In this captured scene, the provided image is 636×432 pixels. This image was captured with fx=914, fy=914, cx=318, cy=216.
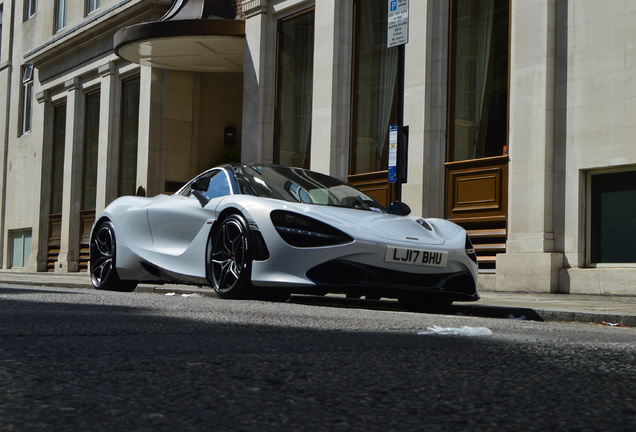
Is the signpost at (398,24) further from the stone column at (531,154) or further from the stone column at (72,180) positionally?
the stone column at (72,180)

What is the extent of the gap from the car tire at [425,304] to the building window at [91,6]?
23144mm

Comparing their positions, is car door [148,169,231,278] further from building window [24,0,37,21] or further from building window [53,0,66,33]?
building window [24,0,37,21]

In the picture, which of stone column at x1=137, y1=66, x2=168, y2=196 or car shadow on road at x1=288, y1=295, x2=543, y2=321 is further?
stone column at x1=137, y1=66, x2=168, y2=196

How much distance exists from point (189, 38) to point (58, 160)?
1190cm

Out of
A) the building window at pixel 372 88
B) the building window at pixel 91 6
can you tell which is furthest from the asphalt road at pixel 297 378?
the building window at pixel 91 6

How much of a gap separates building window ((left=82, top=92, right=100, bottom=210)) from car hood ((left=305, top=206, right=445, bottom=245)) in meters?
21.0

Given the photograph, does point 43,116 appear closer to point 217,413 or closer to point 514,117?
point 514,117

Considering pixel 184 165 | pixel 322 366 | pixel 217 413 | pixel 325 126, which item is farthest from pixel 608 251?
pixel 184 165

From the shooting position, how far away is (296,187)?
893cm

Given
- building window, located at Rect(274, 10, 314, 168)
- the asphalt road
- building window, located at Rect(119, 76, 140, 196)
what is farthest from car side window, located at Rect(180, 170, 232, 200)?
building window, located at Rect(119, 76, 140, 196)

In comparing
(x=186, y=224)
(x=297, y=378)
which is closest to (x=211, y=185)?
(x=186, y=224)

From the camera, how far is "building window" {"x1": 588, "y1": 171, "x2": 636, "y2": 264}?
12.8 meters

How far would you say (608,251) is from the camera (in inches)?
512

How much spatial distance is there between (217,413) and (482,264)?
41.7 ft
